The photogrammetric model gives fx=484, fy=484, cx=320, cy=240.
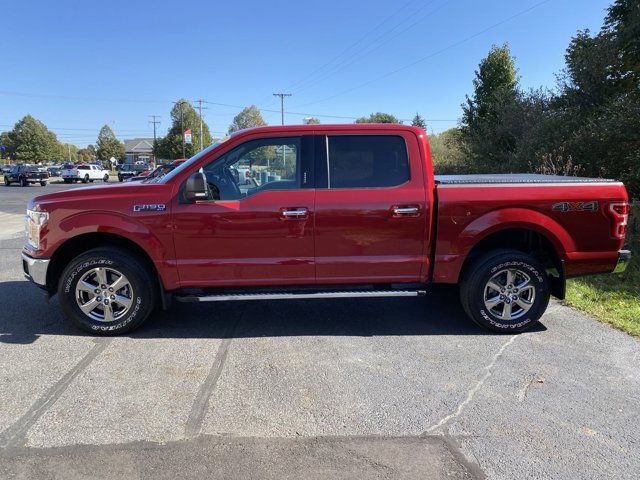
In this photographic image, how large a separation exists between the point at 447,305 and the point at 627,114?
8.03m

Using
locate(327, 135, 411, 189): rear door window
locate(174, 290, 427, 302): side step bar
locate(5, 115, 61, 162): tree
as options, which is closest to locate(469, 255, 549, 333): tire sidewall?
locate(174, 290, 427, 302): side step bar

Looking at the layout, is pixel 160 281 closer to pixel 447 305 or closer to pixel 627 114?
pixel 447 305

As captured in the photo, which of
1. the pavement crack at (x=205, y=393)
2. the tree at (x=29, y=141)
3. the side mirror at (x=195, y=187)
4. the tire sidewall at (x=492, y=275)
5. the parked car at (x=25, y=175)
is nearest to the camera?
the pavement crack at (x=205, y=393)

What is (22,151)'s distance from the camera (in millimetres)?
93562

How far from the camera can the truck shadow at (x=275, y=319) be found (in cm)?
488

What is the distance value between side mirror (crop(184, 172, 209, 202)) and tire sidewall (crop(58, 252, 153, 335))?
2.95 feet

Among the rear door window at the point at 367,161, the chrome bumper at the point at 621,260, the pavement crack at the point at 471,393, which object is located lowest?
the pavement crack at the point at 471,393

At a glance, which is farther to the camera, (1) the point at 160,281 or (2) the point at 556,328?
(2) the point at 556,328

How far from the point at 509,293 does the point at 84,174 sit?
45.7 metres

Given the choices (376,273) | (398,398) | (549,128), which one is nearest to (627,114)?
(549,128)

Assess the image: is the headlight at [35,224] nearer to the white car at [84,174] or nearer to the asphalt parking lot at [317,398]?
the asphalt parking lot at [317,398]

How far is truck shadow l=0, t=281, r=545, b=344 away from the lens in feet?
16.0

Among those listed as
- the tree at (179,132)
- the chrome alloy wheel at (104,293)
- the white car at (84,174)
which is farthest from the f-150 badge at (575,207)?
the tree at (179,132)

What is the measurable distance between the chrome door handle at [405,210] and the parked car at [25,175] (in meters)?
39.7
